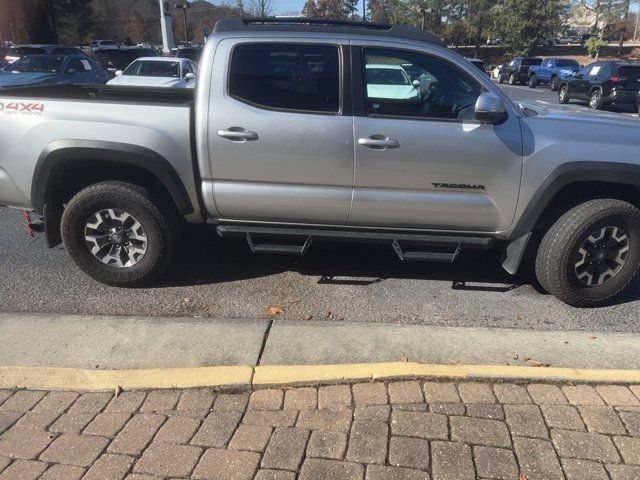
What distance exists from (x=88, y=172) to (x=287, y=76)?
1697 millimetres

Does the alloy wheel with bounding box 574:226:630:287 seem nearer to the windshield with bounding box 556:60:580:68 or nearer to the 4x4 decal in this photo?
the 4x4 decal

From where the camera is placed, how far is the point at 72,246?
13.5 feet

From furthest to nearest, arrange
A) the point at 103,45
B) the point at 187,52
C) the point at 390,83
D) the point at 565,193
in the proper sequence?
1. the point at 103,45
2. the point at 187,52
3. the point at 390,83
4. the point at 565,193

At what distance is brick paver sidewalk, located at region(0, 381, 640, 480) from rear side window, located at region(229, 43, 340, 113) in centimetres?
203

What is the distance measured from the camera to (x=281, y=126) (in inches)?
151

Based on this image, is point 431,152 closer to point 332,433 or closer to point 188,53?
point 332,433

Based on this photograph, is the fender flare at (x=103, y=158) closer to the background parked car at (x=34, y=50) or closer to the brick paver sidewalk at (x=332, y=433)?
the brick paver sidewalk at (x=332, y=433)

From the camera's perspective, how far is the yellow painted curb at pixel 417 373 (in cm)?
310

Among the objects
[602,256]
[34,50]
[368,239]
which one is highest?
[34,50]

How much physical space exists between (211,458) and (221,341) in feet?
3.39

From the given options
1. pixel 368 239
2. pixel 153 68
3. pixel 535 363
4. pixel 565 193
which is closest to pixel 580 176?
pixel 565 193

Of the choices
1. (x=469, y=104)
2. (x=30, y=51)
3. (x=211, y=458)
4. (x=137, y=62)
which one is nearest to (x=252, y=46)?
(x=469, y=104)

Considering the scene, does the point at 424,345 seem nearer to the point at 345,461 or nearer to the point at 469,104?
the point at 345,461

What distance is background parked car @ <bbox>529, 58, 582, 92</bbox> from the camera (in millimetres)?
28802
